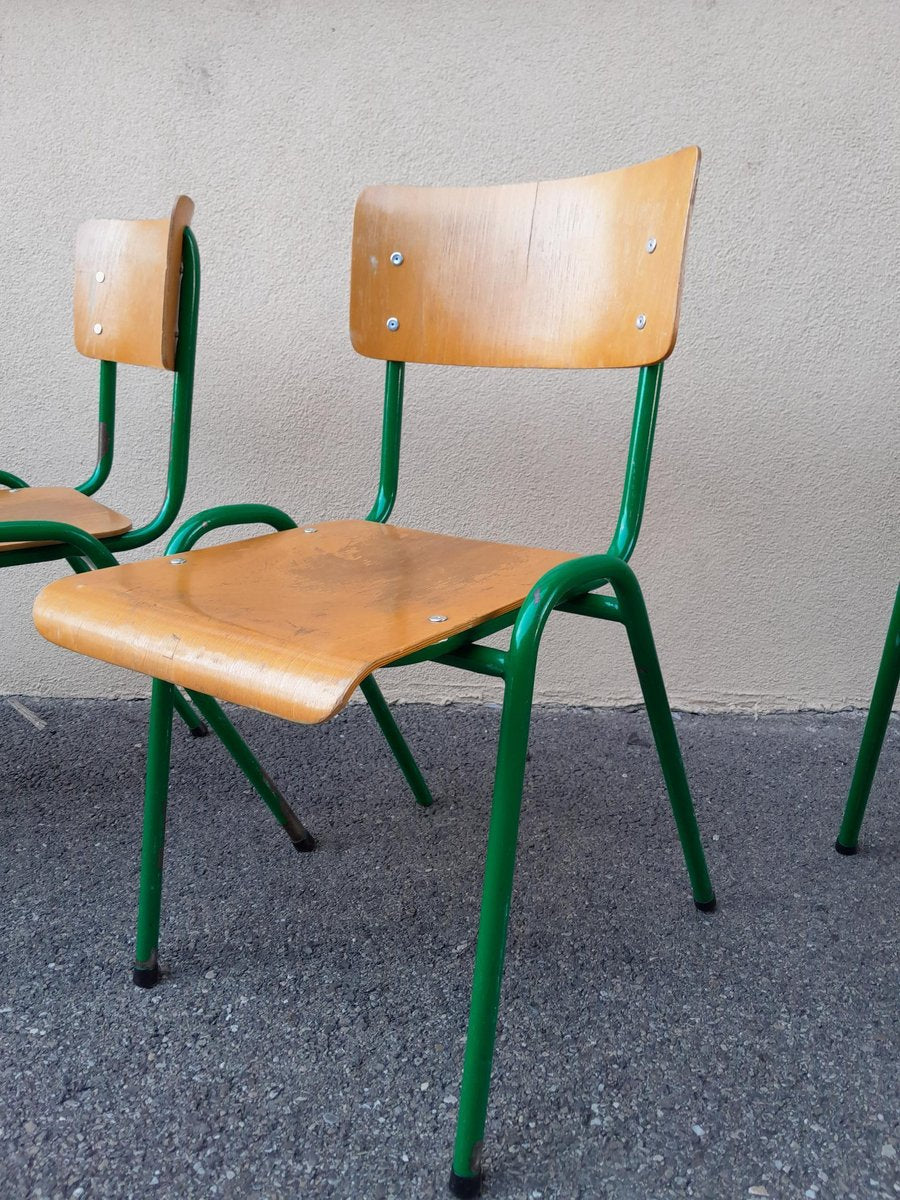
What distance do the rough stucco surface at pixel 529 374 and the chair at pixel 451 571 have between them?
516mm

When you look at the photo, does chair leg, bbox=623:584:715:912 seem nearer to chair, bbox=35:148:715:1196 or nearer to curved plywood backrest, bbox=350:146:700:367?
chair, bbox=35:148:715:1196

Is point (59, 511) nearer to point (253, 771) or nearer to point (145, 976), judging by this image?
point (253, 771)

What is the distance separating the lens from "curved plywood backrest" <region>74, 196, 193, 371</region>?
1244mm

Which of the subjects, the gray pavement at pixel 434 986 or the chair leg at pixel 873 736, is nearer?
the gray pavement at pixel 434 986

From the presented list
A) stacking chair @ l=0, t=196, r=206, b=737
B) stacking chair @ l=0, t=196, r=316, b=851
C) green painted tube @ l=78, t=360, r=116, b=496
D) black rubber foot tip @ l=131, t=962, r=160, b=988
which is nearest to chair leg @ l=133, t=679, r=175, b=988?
black rubber foot tip @ l=131, t=962, r=160, b=988

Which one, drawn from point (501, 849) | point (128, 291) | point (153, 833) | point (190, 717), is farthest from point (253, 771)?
point (128, 291)

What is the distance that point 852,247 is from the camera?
5.28 feet

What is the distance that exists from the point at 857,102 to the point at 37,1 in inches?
55.2

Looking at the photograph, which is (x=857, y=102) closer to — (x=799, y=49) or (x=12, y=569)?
(x=799, y=49)

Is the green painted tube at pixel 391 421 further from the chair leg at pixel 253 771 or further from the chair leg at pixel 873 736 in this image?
the chair leg at pixel 873 736

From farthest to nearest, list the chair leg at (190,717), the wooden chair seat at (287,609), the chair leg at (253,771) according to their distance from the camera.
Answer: the chair leg at (190,717)
the chair leg at (253,771)
the wooden chair seat at (287,609)

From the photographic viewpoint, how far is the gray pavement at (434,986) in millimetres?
855

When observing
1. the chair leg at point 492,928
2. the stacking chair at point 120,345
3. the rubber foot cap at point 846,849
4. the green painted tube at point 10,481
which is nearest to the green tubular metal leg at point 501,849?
the chair leg at point 492,928

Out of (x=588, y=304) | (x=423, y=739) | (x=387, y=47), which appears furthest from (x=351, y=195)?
(x=423, y=739)
